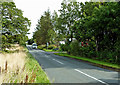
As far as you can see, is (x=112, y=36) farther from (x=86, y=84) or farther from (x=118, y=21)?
(x=86, y=84)

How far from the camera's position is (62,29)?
35812 millimetres

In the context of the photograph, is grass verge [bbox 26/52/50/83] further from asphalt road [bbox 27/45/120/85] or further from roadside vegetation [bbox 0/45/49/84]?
asphalt road [bbox 27/45/120/85]

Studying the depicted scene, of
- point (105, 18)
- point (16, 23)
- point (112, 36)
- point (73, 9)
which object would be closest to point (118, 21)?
point (105, 18)

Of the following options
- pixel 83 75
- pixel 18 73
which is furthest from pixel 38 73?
pixel 83 75

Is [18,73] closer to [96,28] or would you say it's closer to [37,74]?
[37,74]

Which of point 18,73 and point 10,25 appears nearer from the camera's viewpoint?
point 18,73

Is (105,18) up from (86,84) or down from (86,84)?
up

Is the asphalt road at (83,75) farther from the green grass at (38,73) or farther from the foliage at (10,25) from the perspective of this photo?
the foliage at (10,25)

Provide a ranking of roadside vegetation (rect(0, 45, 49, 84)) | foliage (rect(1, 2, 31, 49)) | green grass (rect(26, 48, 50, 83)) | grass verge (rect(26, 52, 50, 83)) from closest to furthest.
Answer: roadside vegetation (rect(0, 45, 49, 84)) < grass verge (rect(26, 52, 50, 83)) < green grass (rect(26, 48, 50, 83)) < foliage (rect(1, 2, 31, 49))

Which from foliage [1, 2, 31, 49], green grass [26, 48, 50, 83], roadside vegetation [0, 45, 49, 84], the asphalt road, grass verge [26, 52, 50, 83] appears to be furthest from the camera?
foliage [1, 2, 31, 49]

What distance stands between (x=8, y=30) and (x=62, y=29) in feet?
66.0

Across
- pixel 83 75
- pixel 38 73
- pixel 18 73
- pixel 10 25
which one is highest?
pixel 10 25

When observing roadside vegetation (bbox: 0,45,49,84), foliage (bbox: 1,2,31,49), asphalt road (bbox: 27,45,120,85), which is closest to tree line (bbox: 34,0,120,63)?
asphalt road (bbox: 27,45,120,85)

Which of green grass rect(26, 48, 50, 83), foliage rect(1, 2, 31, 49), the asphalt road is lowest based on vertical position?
the asphalt road
